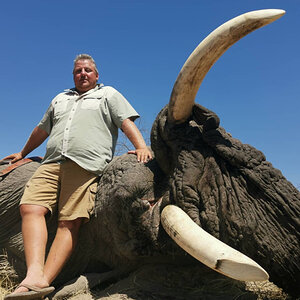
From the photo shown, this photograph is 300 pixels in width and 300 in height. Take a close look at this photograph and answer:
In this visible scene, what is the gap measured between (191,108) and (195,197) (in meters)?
0.66

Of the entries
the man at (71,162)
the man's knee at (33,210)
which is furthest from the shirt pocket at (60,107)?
the man's knee at (33,210)

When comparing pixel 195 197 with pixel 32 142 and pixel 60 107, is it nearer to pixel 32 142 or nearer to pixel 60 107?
pixel 60 107

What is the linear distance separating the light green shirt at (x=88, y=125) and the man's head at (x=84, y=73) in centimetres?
9

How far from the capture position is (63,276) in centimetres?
350

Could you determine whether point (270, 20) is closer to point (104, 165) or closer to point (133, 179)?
point (133, 179)

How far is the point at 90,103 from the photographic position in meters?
3.75

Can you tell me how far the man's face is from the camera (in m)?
3.99

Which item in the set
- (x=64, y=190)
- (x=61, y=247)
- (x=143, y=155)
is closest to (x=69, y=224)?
(x=61, y=247)

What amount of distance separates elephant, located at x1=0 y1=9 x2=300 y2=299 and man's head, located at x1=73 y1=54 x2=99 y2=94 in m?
0.97

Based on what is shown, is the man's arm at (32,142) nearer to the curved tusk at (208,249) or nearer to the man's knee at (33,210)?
the man's knee at (33,210)

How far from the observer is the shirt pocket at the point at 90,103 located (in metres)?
3.72

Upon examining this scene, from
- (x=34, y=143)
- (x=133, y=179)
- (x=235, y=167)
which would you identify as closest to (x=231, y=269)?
(x=235, y=167)

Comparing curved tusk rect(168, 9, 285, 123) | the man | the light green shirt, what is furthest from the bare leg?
curved tusk rect(168, 9, 285, 123)

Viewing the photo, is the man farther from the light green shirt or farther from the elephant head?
the elephant head
